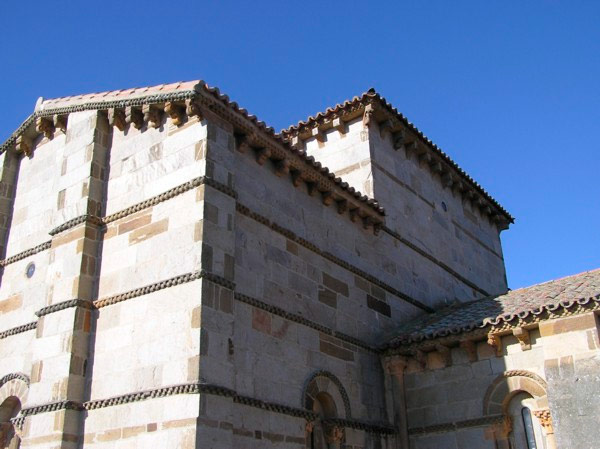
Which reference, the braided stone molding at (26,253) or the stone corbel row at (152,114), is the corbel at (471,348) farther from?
the braided stone molding at (26,253)

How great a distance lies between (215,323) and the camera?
8312 mm

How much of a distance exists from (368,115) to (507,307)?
16.4 ft

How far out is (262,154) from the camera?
33.9 ft

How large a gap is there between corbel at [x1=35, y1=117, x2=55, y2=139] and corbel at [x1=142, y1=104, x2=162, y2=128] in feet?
8.68

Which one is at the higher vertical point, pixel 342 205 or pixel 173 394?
pixel 342 205

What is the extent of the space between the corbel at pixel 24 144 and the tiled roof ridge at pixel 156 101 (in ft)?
0.31

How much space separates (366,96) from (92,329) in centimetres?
737

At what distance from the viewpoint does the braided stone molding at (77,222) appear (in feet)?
32.2

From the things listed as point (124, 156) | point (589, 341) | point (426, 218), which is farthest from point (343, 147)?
point (589, 341)

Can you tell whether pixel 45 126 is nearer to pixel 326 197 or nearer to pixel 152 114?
pixel 152 114

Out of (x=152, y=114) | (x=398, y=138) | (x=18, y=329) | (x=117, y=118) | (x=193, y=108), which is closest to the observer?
(x=193, y=108)

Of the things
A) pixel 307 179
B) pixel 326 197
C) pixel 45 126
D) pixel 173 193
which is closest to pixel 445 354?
pixel 326 197

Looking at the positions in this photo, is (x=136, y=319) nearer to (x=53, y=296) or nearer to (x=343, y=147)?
(x=53, y=296)

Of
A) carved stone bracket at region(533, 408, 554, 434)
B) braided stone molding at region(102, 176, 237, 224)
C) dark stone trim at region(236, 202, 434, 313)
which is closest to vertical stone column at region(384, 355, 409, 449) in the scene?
dark stone trim at region(236, 202, 434, 313)
